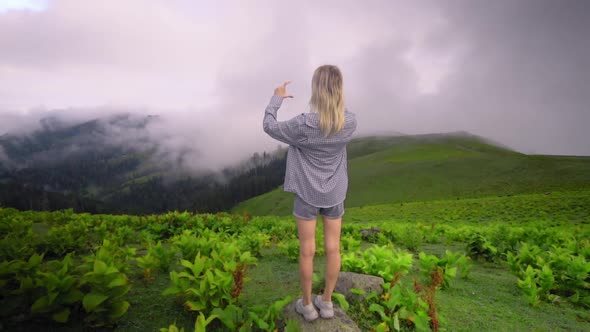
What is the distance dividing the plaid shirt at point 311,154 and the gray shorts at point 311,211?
0.09 meters

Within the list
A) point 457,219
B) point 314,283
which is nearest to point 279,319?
point 314,283

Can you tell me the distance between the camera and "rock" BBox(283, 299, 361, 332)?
11.6ft

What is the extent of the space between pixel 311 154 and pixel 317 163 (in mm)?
142

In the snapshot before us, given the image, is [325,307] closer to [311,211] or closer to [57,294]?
[311,211]

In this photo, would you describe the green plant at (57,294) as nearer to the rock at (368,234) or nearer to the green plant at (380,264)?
the green plant at (380,264)

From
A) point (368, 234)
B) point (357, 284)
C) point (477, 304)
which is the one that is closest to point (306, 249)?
point (357, 284)

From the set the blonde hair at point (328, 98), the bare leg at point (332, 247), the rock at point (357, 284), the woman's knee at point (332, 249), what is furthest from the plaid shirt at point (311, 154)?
the rock at point (357, 284)

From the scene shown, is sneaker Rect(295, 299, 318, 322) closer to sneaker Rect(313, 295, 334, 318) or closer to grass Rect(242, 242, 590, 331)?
sneaker Rect(313, 295, 334, 318)

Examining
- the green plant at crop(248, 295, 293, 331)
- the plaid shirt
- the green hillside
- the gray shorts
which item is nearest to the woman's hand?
the plaid shirt

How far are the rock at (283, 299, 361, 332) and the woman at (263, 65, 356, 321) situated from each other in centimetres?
7

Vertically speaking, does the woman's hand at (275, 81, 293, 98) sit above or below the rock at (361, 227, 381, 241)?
above

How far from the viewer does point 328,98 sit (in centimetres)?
348

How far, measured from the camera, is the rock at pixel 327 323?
11.6 feet

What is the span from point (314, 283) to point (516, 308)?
358cm
